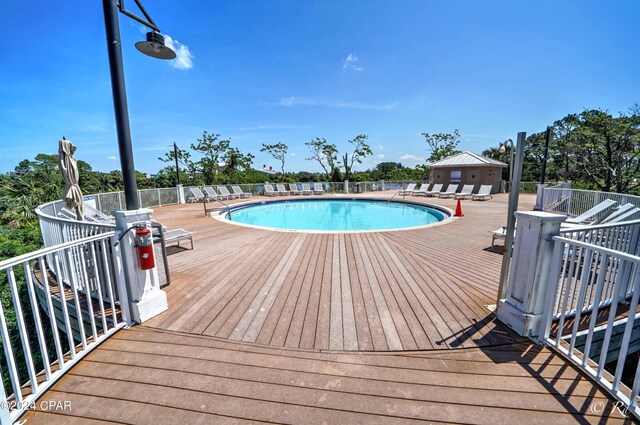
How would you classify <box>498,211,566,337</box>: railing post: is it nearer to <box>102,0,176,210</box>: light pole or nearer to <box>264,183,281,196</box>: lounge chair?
<box>102,0,176,210</box>: light pole

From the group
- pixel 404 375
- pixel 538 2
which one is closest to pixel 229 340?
pixel 404 375

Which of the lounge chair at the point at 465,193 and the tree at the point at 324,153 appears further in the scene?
the tree at the point at 324,153

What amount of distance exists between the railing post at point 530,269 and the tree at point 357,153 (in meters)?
24.8

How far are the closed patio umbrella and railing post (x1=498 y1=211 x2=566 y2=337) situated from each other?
5950 mm

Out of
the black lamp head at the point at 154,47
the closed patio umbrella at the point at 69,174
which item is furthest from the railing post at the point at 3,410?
the closed patio umbrella at the point at 69,174

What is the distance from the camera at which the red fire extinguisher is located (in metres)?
2.40

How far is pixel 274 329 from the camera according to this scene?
2.36m

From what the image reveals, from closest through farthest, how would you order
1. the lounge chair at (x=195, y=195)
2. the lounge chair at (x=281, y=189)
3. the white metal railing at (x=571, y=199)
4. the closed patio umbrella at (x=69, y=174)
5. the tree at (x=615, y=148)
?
the closed patio umbrella at (x=69, y=174)
the white metal railing at (x=571, y=199)
the tree at (x=615, y=148)
the lounge chair at (x=195, y=195)
the lounge chair at (x=281, y=189)

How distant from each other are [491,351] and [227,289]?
2.94 metres

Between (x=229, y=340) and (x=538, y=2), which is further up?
(x=538, y=2)

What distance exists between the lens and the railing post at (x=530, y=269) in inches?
78.9

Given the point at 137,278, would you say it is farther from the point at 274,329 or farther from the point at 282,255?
the point at 282,255

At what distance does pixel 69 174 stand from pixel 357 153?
25.5 m

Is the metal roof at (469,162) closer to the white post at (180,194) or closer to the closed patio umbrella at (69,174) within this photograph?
the white post at (180,194)
